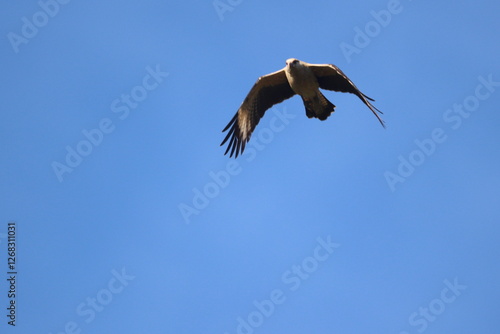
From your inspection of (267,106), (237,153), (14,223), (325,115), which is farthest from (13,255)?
(325,115)

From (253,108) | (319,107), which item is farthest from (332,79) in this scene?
(253,108)

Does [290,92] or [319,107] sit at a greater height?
[290,92]

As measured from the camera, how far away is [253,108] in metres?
11.8

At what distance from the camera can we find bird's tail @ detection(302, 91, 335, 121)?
11135 millimetres

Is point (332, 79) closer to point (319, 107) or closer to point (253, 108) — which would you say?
point (319, 107)

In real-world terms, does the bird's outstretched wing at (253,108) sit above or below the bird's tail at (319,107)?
above

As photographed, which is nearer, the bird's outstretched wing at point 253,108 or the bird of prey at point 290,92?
the bird of prey at point 290,92

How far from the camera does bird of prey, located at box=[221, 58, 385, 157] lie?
10711 millimetres

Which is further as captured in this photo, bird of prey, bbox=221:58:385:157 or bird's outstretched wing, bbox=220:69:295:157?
bird's outstretched wing, bbox=220:69:295:157

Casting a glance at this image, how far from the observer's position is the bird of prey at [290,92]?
10.7m

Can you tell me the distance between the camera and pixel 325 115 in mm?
11266

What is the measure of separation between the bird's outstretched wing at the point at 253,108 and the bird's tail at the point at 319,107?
0.52 metres

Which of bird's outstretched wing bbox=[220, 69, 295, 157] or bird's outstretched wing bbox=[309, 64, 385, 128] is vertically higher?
bird's outstretched wing bbox=[220, 69, 295, 157]

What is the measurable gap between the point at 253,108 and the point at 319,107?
141cm
